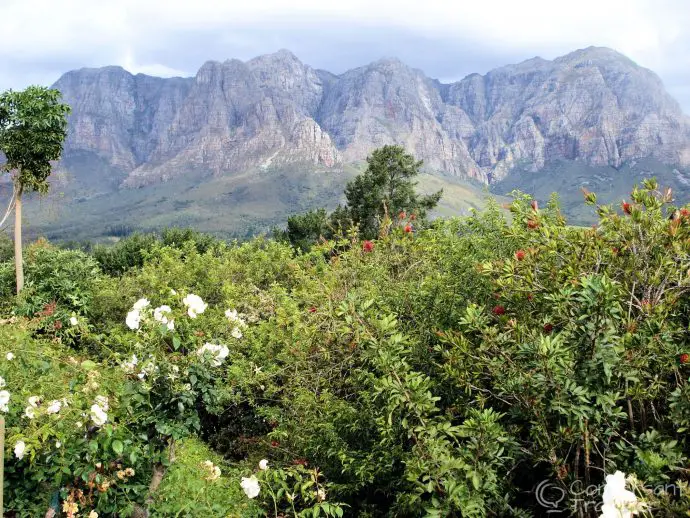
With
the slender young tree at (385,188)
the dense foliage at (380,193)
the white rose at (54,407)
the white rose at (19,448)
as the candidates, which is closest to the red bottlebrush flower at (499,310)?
the white rose at (54,407)

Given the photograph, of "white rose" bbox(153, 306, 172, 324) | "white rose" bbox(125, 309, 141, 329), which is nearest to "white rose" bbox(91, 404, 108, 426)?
"white rose" bbox(125, 309, 141, 329)

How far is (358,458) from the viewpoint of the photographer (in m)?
5.23

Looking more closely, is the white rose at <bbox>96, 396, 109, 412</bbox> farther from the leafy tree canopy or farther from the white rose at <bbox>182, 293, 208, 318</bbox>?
the leafy tree canopy

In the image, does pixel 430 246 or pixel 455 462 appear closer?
pixel 455 462

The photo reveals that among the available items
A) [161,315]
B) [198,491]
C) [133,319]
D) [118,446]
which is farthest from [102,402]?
[198,491]

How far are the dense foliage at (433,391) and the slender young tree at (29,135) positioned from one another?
837 cm

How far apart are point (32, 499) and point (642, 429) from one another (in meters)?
6.80

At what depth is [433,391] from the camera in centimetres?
497

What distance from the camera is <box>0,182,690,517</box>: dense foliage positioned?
3.48 meters

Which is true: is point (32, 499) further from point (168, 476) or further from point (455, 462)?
point (455, 462)

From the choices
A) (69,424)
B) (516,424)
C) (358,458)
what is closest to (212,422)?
(69,424)

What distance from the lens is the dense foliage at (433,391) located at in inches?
137

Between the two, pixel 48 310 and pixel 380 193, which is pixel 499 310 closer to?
pixel 48 310

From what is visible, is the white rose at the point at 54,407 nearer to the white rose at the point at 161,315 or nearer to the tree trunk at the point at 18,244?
the white rose at the point at 161,315
